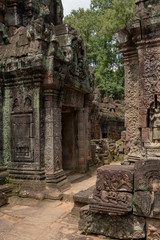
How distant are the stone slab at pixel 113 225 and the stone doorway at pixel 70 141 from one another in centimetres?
431

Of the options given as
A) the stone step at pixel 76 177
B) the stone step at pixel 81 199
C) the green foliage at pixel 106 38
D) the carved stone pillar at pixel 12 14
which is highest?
the green foliage at pixel 106 38

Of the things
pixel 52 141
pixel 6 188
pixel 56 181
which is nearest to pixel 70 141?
pixel 52 141

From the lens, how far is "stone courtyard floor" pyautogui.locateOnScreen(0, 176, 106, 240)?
12.2ft

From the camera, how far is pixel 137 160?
14.2 ft

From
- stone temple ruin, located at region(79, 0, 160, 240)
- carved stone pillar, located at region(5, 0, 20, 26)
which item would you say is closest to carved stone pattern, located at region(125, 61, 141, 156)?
stone temple ruin, located at region(79, 0, 160, 240)

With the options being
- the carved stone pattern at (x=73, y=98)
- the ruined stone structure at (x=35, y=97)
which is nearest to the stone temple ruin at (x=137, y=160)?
the ruined stone structure at (x=35, y=97)

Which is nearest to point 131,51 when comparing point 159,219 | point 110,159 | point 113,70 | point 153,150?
point 153,150

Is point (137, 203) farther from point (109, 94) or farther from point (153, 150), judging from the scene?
point (109, 94)

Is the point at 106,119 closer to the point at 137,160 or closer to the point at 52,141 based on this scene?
the point at 52,141

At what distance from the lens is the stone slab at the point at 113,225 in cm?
329

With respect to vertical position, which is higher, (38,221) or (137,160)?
(137,160)

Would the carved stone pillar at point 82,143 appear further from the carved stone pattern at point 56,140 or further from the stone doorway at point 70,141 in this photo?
the carved stone pattern at point 56,140

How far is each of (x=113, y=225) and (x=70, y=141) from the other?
4792 mm

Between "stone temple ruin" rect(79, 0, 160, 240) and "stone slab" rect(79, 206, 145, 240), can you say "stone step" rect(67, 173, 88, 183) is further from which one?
"stone slab" rect(79, 206, 145, 240)
